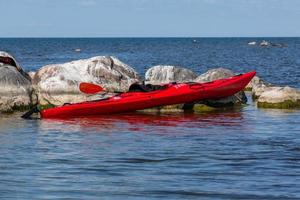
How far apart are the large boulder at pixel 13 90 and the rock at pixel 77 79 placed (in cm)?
45

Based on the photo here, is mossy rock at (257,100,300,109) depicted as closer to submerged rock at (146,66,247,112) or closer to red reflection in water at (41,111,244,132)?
red reflection in water at (41,111,244,132)

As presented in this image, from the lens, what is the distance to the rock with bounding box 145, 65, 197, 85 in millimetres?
24406

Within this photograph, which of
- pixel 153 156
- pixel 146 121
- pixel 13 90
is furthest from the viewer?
pixel 13 90

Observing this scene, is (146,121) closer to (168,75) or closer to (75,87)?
(75,87)

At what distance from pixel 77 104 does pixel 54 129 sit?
102 inches

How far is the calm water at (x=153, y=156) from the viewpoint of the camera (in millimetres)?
10891

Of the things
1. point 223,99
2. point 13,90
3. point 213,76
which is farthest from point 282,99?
point 13,90

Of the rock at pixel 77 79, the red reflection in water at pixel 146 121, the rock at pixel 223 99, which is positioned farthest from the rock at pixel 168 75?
the red reflection in water at pixel 146 121

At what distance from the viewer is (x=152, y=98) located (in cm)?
2114

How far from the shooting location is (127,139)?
53.5ft

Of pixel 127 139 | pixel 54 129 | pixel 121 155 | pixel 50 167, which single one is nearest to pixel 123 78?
pixel 54 129

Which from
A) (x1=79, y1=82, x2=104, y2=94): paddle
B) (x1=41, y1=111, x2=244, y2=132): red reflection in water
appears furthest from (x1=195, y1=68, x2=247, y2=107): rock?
(x1=79, y1=82, x2=104, y2=94): paddle

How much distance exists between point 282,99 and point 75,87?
5.74 m

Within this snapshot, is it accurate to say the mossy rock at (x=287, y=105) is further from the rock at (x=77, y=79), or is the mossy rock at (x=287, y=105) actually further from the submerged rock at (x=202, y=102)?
the rock at (x=77, y=79)
